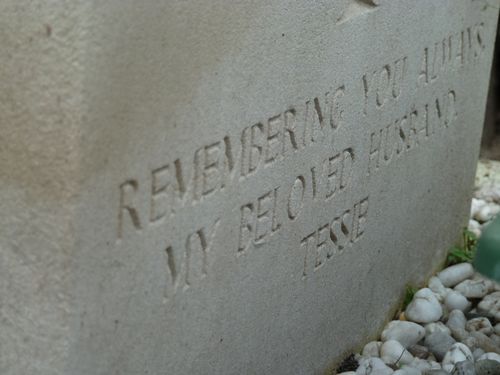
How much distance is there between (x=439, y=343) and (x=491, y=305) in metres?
0.43

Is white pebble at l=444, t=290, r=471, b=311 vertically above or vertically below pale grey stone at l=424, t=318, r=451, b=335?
below

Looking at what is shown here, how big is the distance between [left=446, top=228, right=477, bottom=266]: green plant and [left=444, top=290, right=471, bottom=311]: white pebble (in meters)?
0.36

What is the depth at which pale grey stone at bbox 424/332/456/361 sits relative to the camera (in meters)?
4.12

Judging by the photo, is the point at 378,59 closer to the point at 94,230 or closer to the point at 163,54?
the point at 163,54

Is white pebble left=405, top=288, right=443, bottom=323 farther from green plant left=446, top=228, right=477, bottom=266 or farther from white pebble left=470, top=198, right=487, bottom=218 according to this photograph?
white pebble left=470, top=198, right=487, bottom=218

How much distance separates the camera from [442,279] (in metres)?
4.66

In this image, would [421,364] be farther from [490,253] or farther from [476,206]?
[490,253]

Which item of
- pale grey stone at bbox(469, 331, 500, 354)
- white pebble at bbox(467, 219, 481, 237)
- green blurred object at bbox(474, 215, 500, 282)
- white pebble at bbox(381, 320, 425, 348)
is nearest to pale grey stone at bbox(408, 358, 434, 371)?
white pebble at bbox(381, 320, 425, 348)

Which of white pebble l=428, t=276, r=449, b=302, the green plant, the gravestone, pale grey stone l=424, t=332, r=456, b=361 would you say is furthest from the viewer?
the green plant

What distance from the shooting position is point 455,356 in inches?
159

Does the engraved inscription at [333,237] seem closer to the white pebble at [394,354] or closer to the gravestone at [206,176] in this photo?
the gravestone at [206,176]

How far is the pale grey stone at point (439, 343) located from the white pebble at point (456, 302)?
0.85 ft

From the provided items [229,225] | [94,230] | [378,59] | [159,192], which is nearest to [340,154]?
[378,59]

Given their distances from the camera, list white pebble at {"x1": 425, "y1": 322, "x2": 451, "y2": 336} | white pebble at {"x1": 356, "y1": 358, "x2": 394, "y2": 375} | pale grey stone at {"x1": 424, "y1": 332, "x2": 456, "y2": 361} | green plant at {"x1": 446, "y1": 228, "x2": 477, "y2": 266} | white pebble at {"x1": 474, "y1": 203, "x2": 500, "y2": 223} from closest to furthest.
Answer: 1. white pebble at {"x1": 356, "y1": 358, "x2": 394, "y2": 375}
2. pale grey stone at {"x1": 424, "y1": 332, "x2": 456, "y2": 361}
3. white pebble at {"x1": 425, "y1": 322, "x2": 451, "y2": 336}
4. green plant at {"x1": 446, "y1": 228, "x2": 477, "y2": 266}
5. white pebble at {"x1": 474, "y1": 203, "x2": 500, "y2": 223}
